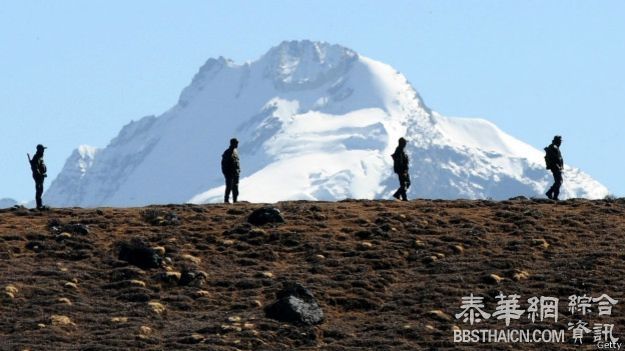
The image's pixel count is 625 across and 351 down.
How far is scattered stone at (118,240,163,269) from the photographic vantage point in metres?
49.9

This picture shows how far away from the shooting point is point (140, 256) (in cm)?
5025

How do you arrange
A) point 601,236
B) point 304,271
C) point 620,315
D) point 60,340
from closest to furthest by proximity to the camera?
point 60,340 < point 620,315 < point 304,271 < point 601,236

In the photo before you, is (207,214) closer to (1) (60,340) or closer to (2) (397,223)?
(2) (397,223)

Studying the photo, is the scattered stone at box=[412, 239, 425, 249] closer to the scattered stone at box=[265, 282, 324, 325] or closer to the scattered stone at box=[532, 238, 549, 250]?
the scattered stone at box=[532, 238, 549, 250]

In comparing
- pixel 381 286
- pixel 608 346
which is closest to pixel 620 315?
pixel 608 346

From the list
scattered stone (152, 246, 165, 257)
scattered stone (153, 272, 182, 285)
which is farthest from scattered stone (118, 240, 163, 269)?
scattered stone (153, 272, 182, 285)

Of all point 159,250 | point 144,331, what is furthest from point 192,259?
point 144,331

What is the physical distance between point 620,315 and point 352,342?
737 centimetres

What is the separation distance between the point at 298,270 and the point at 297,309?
4655 mm

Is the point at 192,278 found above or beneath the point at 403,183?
beneath

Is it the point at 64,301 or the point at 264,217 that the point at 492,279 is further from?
the point at 64,301

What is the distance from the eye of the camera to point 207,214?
185 ft

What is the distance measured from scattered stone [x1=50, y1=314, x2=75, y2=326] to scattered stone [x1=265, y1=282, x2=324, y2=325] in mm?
5075

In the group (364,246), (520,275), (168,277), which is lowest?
(168,277)
